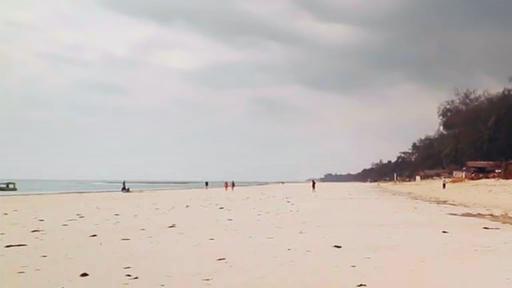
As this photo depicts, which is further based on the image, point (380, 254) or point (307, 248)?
point (307, 248)

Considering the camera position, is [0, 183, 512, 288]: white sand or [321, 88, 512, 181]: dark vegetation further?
[321, 88, 512, 181]: dark vegetation

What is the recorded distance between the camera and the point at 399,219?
14984 millimetres

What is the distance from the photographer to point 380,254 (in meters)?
8.25

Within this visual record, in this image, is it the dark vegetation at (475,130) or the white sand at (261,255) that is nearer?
the white sand at (261,255)

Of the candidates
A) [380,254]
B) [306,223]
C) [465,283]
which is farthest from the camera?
[306,223]

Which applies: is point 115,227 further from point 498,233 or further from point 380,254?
point 498,233

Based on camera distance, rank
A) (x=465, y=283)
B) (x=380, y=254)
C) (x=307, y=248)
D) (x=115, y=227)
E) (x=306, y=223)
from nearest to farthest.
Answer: (x=465, y=283), (x=380, y=254), (x=307, y=248), (x=115, y=227), (x=306, y=223)

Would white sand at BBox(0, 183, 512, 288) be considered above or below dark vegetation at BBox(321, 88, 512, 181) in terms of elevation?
below

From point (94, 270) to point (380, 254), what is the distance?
4.49m

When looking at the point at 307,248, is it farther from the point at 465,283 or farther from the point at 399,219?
the point at 399,219

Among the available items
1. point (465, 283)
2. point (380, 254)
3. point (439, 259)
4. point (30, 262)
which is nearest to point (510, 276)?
point (465, 283)

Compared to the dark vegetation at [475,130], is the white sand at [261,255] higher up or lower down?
lower down

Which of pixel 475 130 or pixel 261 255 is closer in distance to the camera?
pixel 261 255

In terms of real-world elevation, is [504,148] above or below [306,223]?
above
